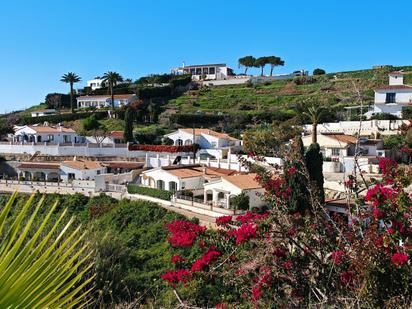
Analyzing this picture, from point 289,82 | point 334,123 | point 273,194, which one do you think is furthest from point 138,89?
point 273,194

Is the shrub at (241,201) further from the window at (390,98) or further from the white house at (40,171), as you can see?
the window at (390,98)

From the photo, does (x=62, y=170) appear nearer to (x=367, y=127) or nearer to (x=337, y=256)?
(x=367, y=127)

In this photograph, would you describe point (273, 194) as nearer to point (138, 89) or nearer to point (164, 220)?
point (164, 220)

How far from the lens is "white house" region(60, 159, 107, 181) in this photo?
4022 centimetres

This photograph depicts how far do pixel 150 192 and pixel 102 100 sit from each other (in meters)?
50.0

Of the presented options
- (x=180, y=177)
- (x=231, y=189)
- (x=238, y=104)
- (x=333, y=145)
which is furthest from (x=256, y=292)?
(x=238, y=104)

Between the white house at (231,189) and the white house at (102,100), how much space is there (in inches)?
1926

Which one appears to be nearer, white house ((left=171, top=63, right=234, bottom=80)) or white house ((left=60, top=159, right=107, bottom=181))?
white house ((left=60, top=159, right=107, bottom=181))

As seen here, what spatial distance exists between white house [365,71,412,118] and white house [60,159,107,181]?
100.0 ft

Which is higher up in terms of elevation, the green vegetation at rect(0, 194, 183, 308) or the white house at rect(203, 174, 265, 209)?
the white house at rect(203, 174, 265, 209)

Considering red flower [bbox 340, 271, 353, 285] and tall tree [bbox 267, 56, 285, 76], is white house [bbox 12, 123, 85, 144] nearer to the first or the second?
red flower [bbox 340, 271, 353, 285]

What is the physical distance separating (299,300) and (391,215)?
164cm

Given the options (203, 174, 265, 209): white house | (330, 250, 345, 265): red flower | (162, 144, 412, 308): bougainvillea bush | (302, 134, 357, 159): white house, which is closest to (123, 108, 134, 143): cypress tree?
(302, 134, 357, 159): white house

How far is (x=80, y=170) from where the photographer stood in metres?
40.3
